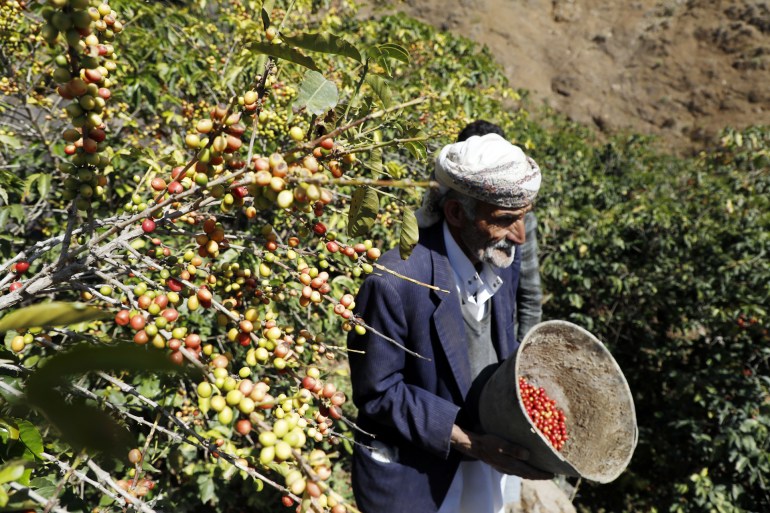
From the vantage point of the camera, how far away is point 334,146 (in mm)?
853

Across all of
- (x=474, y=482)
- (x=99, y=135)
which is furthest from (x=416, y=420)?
(x=99, y=135)

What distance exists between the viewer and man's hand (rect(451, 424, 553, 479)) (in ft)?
5.21

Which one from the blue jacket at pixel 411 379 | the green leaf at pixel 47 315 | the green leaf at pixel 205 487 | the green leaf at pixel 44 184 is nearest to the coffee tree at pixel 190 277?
the green leaf at pixel 47 315

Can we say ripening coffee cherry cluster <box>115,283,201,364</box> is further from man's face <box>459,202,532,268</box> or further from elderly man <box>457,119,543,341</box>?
elderly man <box>457,119,543,341</box>

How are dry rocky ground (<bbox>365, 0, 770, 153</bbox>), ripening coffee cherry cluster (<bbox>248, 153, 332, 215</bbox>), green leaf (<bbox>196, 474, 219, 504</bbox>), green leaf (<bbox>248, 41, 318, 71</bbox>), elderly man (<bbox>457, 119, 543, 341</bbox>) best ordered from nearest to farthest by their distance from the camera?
ripening coffee cherry cluster (<bbox>248, 153, 332, 215</bbox>), green leaf (<bbox>248, 41, 318, 71</bbox>), green leaf (<bbox>196, 474, 219, 504</bbox>), elderly man (<bbox>457, 119, 543, 341</bbox>), dry rocky ground (<bbox>365, 0, 770, 153</bbox>)

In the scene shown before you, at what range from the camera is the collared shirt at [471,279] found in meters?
1.89

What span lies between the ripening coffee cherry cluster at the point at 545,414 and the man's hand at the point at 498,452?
0.30m

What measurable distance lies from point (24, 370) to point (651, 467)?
4.58 meters

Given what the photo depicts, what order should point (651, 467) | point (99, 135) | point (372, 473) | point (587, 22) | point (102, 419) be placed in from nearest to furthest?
point (102, 419)
point (99, 135)
point (372, 473)
point (651, 467)
point (587, 22)

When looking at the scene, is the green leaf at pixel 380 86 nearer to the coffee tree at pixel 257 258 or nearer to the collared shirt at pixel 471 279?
the coffee tree at pixel 257 258

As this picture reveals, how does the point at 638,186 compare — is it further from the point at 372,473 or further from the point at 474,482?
the point at 372,473

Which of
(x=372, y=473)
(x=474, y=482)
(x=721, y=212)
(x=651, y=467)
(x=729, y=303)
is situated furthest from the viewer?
(x=721, y=212)

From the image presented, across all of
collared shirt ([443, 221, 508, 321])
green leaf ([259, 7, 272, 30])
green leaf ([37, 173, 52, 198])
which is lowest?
collared shirt ([443, 221, 508, 321])

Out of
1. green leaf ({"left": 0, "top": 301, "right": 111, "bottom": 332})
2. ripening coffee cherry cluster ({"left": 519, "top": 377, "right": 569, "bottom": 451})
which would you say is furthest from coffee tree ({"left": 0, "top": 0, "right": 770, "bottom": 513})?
ripening coffee cherry cluster ({"left": 519, "top": 377, "right": 569, "bottom": 451})
